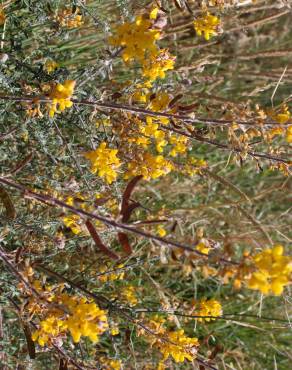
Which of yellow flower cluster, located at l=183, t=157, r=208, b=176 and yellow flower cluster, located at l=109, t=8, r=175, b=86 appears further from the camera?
yellow flower cluster, located at l=183, t=157, r=208, b=176

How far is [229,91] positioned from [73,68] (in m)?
1.77

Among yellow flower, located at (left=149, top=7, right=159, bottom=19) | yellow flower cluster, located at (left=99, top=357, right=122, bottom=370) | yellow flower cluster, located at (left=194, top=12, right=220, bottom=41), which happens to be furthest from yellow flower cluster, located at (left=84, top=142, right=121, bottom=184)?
yellow flower cluster, located at (left=99, top=357, right=122, bottom=370)

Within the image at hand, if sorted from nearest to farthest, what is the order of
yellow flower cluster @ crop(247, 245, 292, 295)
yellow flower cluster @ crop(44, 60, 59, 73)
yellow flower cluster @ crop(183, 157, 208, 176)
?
yellow flower cluster @ crop(247, 245, 292, 295)
yellow flower cluster @ crop(44, 60, 59, 73)
yellow flower cluster @ crop(183, 157, 208, 176)

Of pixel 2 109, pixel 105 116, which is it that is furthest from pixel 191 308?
pixel 2 109

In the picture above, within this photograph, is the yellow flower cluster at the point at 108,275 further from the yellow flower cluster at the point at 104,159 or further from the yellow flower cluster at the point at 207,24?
the yellow flower cluster at the point at 207,24

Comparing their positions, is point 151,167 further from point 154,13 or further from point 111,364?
point 111,364

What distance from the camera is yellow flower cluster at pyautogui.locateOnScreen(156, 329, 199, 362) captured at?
6.58ft

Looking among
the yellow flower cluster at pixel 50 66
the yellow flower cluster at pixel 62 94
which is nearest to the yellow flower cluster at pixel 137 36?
the yellow flower cluster at pixel 62 94

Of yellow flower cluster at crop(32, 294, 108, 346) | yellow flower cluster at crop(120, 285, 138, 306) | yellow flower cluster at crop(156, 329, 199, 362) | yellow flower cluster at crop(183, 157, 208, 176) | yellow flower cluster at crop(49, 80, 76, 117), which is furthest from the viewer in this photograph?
yellow flower cluster at crop(120, 285, 138, 306)

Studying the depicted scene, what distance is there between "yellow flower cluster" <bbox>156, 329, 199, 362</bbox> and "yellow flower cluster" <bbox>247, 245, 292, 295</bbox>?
77cm

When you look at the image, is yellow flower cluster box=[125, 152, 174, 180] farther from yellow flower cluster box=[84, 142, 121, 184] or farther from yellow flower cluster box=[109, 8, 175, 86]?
yellow flower cluster box=[109, 8, 175, 86]

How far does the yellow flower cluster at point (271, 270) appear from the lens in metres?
1.33

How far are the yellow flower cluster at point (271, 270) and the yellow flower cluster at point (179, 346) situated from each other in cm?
77

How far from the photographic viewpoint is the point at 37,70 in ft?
7.60
